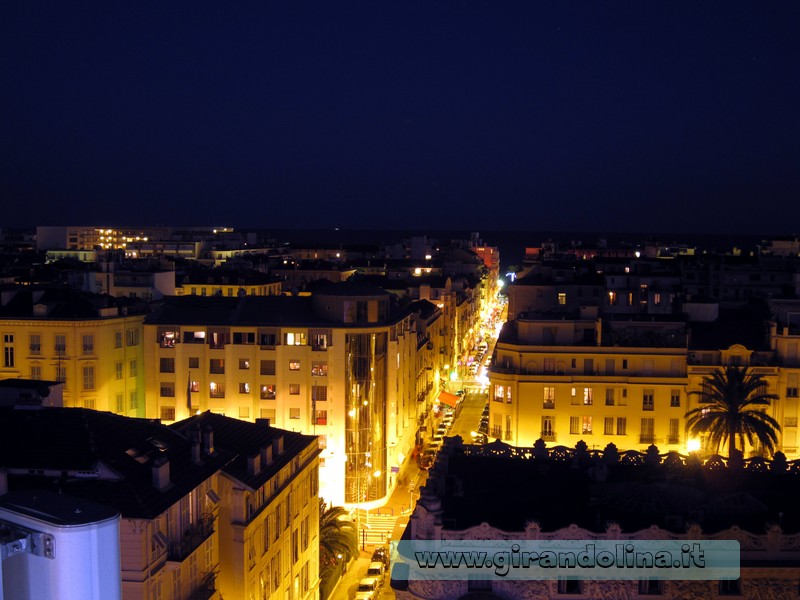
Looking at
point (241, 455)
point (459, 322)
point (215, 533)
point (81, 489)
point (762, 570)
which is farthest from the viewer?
point (459, 322)

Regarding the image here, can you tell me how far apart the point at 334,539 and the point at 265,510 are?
1193 centimetres

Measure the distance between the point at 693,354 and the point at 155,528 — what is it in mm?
35374

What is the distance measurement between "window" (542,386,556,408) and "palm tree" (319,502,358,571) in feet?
41.3

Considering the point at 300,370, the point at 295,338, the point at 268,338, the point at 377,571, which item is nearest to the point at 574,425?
the point at 377,571

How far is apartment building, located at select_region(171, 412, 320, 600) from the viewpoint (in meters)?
28.7

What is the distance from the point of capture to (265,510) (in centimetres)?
3073

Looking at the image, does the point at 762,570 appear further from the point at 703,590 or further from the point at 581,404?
the point at 581,404

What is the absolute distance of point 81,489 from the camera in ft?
76.8

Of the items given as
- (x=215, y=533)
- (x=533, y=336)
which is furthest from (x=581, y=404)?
(x=215, y=533)

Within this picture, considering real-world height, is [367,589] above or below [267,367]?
below

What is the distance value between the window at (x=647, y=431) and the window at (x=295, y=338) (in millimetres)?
20347

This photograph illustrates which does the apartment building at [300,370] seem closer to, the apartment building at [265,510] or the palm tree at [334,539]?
the palm tree at [334,539]

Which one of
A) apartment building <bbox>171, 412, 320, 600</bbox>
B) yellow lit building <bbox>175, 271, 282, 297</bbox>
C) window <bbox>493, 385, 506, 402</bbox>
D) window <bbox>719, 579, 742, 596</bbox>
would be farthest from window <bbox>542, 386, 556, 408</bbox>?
yellow lit building <bbox>175, 271, 282, 297</bbox>

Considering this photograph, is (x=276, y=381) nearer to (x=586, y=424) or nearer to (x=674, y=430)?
(x=586, y=424)
